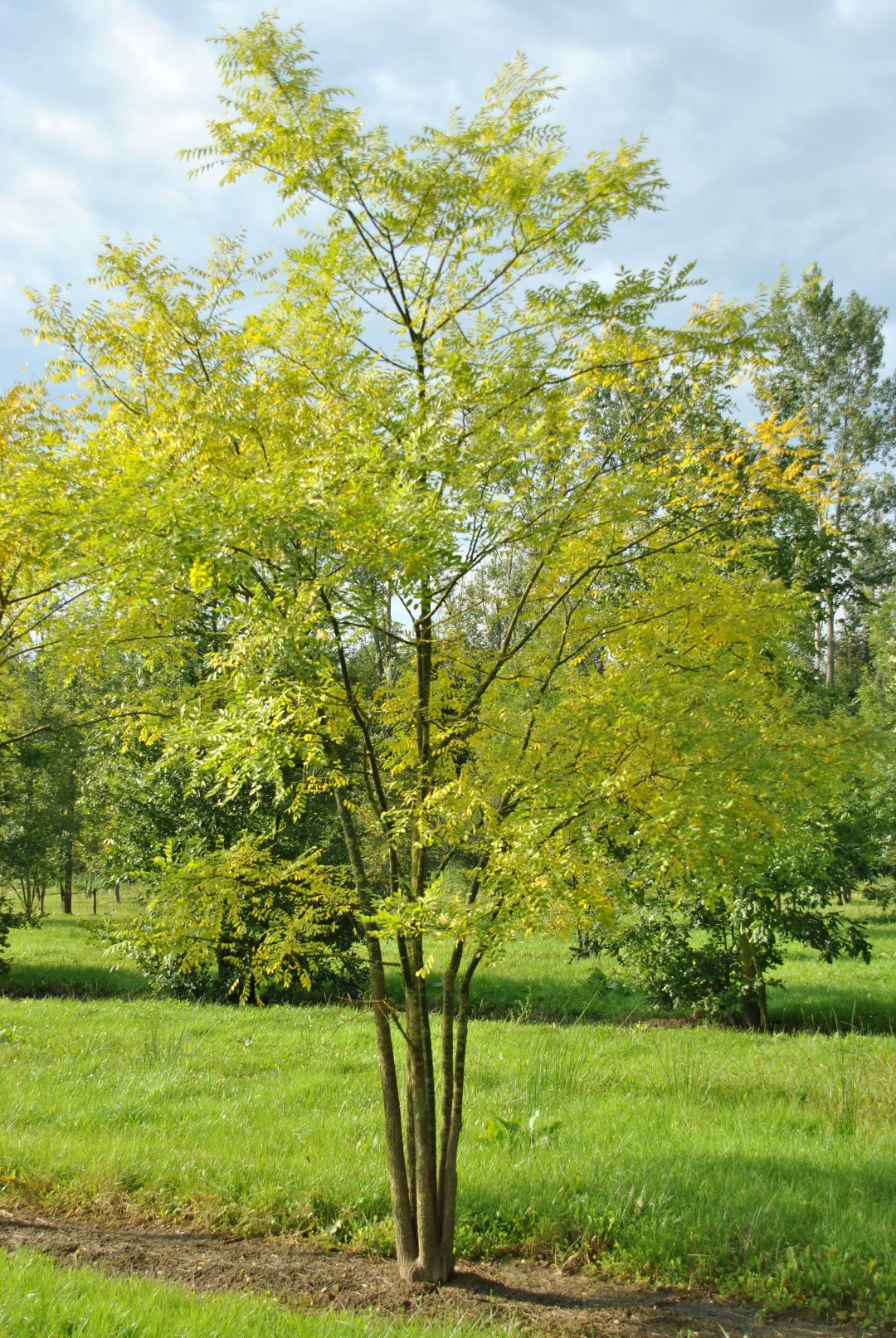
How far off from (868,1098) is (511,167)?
626cm

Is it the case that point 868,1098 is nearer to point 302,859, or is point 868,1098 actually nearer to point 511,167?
point 302,859

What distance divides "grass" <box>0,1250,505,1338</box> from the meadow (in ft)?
3.82

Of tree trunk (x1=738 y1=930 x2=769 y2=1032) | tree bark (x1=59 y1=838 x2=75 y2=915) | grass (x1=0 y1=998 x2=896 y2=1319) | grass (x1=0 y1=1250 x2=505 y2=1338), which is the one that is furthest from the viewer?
tree bark (x1=59 y1=838 x2=75 y2=915)

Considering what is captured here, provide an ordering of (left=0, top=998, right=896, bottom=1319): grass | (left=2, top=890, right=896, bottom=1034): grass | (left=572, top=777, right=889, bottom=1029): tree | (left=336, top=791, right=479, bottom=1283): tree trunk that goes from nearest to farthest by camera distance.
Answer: (left=336, top=791, right=479, bottom=1283): tree trunk < (left=0, top=998, right=896, bottom=1319): grass < (left=572, top=777, right=889, bottom=1029): tree < (left=2, top=890, right=896, bottom=1034): grass

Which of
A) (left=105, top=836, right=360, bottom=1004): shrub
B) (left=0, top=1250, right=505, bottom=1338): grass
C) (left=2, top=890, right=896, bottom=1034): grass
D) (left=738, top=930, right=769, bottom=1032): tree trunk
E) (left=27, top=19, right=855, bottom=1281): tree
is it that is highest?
(left=27, top=19, right=855, bottom=1281): tree

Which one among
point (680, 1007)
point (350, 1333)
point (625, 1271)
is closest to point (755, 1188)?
point (625, 1271)

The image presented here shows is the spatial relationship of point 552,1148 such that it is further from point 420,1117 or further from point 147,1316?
point 147,1316

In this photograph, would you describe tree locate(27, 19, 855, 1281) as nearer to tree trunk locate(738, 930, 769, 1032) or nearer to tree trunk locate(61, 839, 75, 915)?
tree trunk locate(738, 930, 769, 1032)

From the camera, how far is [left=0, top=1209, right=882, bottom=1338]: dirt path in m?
3.58

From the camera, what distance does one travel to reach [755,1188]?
4656 mm

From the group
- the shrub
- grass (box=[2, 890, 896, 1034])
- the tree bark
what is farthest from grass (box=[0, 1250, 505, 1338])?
the tree bark

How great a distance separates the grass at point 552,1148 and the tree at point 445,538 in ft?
2.73

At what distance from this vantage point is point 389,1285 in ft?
12.7

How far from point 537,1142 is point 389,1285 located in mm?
1797
